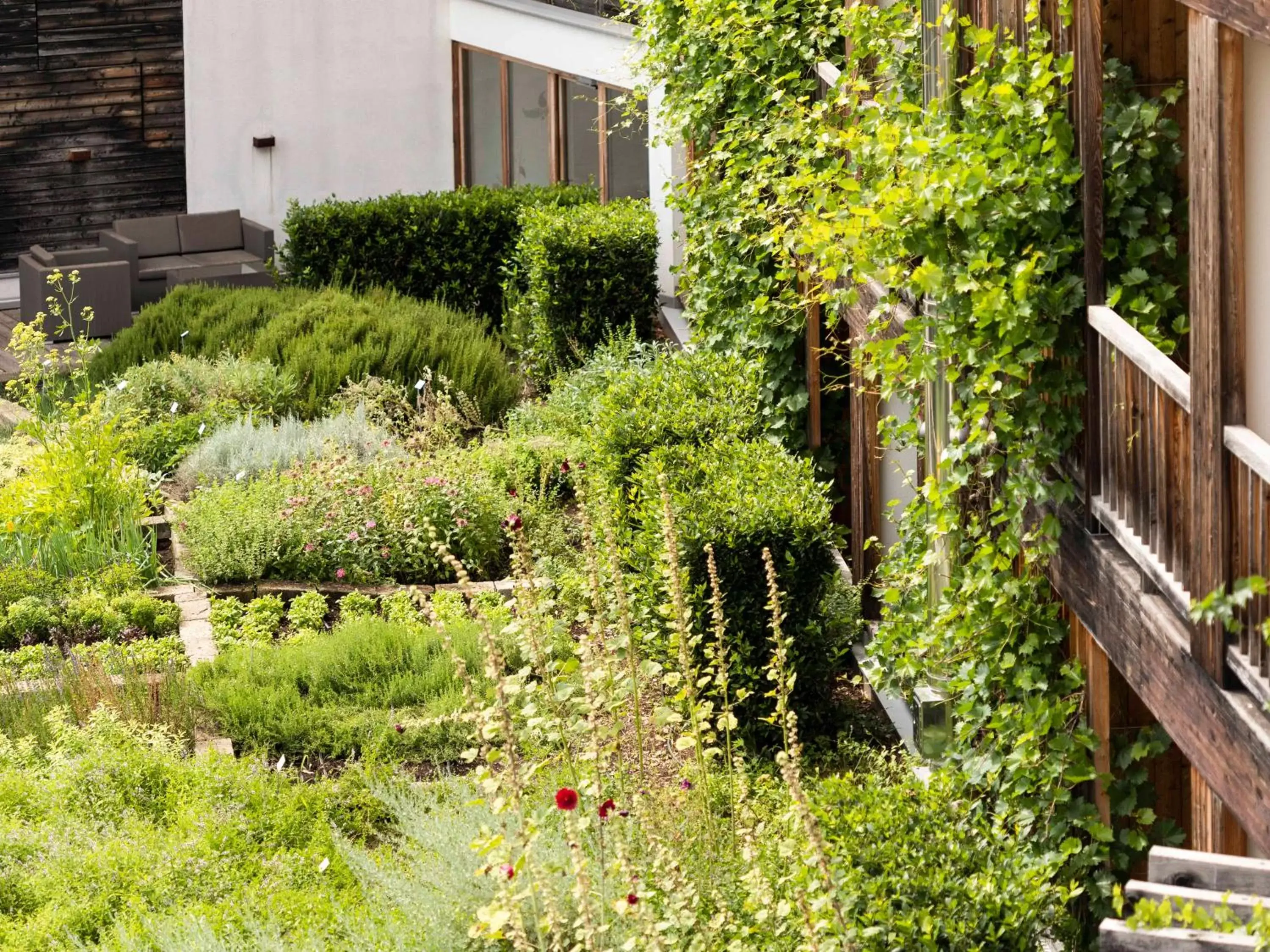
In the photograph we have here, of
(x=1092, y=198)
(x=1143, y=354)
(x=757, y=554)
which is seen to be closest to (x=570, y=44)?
(x=757, y=554)

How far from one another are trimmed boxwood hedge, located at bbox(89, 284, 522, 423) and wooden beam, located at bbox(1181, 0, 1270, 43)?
8400 millimetres

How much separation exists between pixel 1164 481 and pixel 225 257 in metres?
13.6

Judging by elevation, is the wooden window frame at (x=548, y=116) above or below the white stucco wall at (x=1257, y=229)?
above

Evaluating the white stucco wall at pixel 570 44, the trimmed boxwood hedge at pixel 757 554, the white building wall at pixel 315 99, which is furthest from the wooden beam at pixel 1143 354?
the white building wall at pixel 315 99

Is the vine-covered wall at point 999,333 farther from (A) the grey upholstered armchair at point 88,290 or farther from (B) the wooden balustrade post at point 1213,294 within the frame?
(A) the grey upholstered armchair at point 88,290

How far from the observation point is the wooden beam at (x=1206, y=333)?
129 inches

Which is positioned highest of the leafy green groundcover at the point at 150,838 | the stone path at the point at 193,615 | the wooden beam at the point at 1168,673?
the wooden beam at the point at 1168,673

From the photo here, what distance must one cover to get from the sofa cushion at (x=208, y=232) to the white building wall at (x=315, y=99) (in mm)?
1192

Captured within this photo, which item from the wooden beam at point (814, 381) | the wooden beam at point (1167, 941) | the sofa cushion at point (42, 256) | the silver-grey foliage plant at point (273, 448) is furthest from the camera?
the sofa cushion at point (42, 256)

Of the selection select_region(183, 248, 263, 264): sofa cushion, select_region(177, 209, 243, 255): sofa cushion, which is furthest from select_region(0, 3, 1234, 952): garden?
select_region(177, 209, 243, 255): sofa cushion

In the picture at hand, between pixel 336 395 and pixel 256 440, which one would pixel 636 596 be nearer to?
pixel 256 440

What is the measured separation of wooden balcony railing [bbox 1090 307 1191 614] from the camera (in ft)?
12.0


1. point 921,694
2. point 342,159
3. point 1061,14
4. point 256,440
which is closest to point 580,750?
point 921,694

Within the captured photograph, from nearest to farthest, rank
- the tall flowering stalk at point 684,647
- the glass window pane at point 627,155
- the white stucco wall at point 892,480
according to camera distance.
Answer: the tall flowering stalk at point 684,647 → the white stucco wall at point 892,480 → the glass window pane at point 627,155
